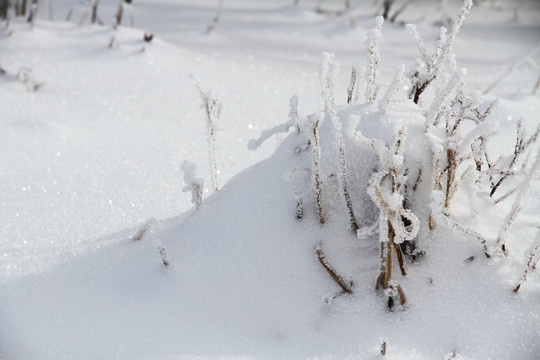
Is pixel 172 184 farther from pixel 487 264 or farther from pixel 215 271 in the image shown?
pixel 487 264

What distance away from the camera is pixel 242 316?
1.04 m

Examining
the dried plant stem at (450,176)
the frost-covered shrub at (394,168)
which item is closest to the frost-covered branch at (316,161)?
the frost-covered shrub at (394,168)

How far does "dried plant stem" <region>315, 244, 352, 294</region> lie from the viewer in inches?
41.6

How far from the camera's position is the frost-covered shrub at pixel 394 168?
1000 millimetres

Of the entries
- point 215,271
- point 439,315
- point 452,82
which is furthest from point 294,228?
point 452,82

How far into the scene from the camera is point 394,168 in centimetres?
95

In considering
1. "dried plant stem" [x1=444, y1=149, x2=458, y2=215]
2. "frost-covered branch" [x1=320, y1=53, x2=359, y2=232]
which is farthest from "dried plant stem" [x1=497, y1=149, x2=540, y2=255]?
"frost-covered branch" [x1=320, y1=53, x2=359, y2=232]

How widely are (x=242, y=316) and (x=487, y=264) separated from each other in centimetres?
53

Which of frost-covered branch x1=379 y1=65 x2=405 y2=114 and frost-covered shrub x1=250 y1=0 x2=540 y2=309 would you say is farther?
frost-covered branch x1=379 y1=65 x2=405 y2=114

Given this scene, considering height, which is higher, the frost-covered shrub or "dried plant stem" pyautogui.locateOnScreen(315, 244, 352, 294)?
the frost-covered shrub

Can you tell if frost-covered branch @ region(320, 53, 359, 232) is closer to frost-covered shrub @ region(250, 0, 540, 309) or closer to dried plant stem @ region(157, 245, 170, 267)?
frost-covered shrub @ region(250, 0, 540, 309)

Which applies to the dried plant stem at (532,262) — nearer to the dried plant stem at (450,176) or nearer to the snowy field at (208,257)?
the snowy field at (208,257)

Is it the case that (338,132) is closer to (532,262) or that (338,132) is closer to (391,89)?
(391,89)

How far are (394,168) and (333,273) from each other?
0.27 m
